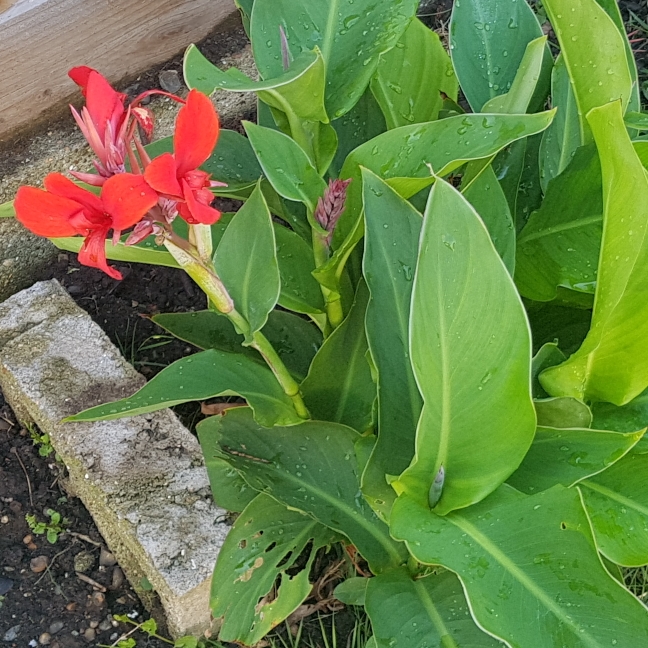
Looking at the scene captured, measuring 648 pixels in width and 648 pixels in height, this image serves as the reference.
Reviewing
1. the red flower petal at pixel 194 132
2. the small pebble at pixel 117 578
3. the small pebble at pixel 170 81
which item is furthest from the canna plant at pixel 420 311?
the small pebble at pixel 170 81

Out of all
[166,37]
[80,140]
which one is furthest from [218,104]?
[80,140]

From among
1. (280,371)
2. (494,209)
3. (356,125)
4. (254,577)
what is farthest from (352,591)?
(356,125)

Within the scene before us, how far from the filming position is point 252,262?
833 mm

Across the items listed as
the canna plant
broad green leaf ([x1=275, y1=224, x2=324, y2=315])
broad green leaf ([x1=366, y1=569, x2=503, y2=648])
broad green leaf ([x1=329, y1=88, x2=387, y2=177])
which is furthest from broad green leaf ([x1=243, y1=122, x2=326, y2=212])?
broad green leaf ([x1=366, y1=569, x2=503, y2=648])

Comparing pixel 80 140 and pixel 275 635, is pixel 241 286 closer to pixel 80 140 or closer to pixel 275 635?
pixel 275 635

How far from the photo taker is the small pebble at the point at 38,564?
1.18 m

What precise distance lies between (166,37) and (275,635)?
1.21 m

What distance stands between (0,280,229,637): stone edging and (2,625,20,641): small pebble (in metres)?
0.18

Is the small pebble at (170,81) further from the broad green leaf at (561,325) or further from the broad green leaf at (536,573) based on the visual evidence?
the broad green leaf at (536,573)

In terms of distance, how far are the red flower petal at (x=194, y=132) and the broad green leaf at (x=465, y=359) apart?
202 millimetres

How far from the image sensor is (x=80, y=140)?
1.45 meters

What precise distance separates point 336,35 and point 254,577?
740 millimetres

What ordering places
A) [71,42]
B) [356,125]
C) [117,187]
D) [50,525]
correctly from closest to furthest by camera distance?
[117,187]
[356,125]
[50,525]
[71,42]

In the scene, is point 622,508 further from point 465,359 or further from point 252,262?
point 252,262
